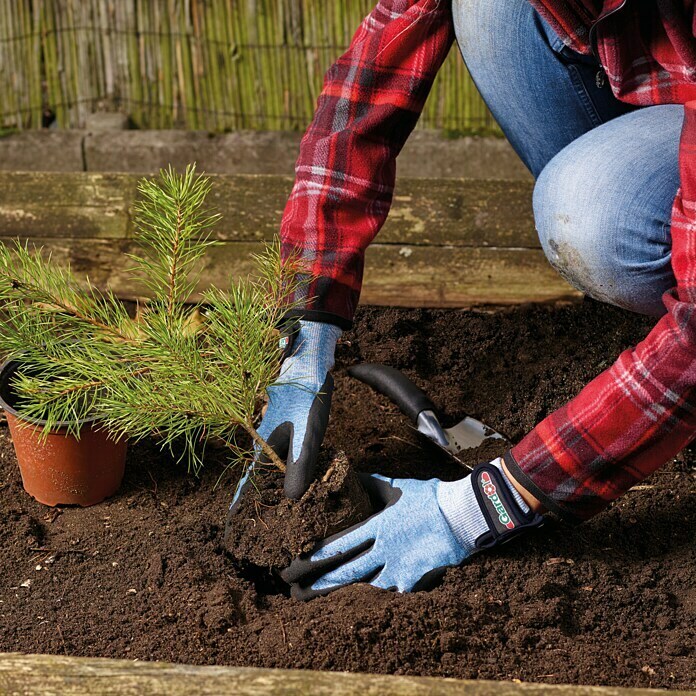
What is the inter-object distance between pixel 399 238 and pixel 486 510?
2.99ft

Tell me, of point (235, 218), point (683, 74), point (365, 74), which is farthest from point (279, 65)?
point (683, 74)

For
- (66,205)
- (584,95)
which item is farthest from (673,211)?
(66,205)

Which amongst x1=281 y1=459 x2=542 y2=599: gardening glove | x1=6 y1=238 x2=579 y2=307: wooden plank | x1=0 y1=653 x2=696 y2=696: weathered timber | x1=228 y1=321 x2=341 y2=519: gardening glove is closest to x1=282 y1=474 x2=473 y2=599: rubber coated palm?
x1=281 y1=459 x2=542 y2=599: gardening glove

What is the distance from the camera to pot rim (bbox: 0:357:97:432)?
130 cm

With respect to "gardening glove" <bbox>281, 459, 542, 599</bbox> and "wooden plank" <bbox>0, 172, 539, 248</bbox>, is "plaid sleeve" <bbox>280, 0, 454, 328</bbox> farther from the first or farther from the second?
"wooden plank" <bbox>0, 172, 539, 248</bbox>

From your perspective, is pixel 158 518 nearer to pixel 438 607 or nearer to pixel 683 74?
pixel 438 607

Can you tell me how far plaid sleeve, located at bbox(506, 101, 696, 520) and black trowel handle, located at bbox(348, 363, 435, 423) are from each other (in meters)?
0.40

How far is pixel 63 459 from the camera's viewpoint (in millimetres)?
1405

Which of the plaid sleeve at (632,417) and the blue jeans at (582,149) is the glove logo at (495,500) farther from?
the blue jeans at (582,149)

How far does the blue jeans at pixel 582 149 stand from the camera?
138 centimetres

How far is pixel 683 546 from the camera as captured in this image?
1405mm

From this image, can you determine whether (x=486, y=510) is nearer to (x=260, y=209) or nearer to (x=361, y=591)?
(x=361, y=591)

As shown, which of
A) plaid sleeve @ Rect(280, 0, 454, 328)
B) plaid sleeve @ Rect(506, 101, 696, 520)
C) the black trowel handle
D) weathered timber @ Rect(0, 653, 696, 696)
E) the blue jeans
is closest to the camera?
weathered timber @ Rect(0, 653, 696, 696)

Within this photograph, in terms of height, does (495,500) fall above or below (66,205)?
below
